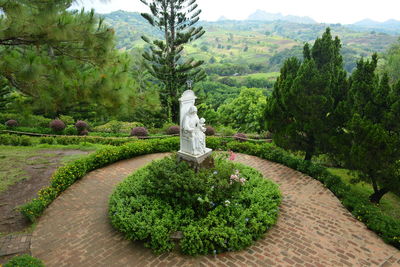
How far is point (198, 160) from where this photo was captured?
7184 millimetres

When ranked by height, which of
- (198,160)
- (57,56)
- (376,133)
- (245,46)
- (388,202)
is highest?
(245,46)

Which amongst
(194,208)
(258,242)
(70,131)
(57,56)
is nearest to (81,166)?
(57,56)

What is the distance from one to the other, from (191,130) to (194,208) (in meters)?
1.88

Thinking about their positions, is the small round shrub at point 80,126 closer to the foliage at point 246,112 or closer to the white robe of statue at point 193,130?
the white robe of statue at point 193,130

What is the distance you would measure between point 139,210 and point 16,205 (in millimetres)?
3168

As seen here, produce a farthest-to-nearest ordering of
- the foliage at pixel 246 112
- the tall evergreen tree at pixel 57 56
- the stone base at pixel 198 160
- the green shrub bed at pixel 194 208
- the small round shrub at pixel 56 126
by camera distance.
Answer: the foliage at pixel 246 112 → the small round shrub at pixel 56 126 → the stone base at pixel 198 160 → the green shrub bed at pixel 194 208 → the tall evergreen tree at pixel 57 56

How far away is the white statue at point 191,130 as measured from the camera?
7.12 meters

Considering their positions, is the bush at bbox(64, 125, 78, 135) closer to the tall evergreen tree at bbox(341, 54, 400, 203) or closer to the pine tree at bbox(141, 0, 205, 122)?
the pine tree at bbox(141, 0, 205, 122)

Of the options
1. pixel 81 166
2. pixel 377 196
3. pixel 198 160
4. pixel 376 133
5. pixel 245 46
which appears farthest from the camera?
pixel 245 46

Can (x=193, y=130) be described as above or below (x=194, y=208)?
above

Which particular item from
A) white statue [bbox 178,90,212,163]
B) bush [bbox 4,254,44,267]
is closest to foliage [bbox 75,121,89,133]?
white statue [bbox 178,90,212,163]

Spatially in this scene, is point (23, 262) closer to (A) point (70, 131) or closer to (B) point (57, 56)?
(B) point (57, 56)

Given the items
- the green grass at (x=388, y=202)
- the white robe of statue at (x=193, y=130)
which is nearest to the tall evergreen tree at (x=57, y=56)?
the white robe of statue at (x=193, y=130)

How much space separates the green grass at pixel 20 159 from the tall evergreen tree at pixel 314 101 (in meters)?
7.52
